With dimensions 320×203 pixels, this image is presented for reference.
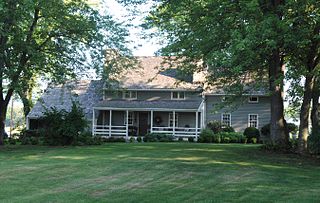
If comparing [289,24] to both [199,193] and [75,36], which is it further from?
[75,36]

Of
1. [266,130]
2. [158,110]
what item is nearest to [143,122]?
[158,110]

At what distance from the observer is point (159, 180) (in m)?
11.3

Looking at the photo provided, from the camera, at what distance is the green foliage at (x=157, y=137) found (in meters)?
32.0

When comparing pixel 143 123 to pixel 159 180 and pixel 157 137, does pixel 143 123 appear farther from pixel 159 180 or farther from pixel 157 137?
pixel 159 180

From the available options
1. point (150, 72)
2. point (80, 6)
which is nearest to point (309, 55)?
point (80, 6)

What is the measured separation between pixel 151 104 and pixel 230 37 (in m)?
21.9

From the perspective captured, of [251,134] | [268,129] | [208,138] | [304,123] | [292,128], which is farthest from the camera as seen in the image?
[268,129]

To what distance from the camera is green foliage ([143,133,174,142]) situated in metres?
32.0

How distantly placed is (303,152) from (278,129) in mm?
1927

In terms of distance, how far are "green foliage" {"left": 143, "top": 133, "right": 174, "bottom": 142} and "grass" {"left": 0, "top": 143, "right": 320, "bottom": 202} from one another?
1528 cm

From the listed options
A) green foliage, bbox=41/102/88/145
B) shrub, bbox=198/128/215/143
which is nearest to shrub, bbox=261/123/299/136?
shrub, bbox=198/128/215/143

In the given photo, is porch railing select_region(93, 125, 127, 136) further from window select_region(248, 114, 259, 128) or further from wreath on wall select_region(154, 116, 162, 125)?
window select_region(248, 114, 259, 128)

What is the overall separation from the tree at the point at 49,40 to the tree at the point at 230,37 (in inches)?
162

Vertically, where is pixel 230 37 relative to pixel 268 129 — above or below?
above
